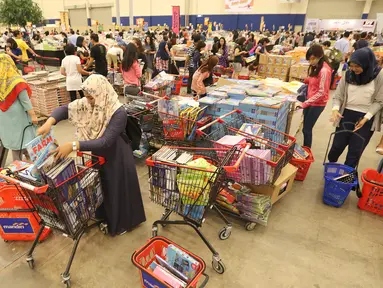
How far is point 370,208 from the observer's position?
329cm

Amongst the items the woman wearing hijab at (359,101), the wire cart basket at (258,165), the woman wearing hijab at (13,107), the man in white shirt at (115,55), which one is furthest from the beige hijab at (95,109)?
the man in white shirt at (115,55)

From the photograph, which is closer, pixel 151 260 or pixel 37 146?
pixel 37 146

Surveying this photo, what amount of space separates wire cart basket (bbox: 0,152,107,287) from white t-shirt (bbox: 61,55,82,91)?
3730 millimetres

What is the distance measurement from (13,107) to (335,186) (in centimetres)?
393

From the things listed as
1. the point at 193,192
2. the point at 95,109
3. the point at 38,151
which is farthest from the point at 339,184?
the point at 38,151

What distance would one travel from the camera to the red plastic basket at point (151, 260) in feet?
6.31

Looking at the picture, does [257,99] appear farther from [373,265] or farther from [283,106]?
[373,265]

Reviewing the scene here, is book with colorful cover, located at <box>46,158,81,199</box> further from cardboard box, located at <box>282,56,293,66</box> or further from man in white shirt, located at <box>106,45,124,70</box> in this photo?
cardboard box, located at <box>282,56,293,66</box>

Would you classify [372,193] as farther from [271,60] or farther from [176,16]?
[176,16]

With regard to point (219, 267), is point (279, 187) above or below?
above

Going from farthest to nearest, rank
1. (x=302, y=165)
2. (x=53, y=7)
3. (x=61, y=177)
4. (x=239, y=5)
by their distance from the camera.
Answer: (x=53, y=7) < (x=239, y=5) < (x=302, y=165) < (x=61, y=177)

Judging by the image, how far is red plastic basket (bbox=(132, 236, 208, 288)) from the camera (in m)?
1.92

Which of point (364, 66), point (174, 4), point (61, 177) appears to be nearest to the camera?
point (61, 177)

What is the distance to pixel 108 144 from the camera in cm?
222
